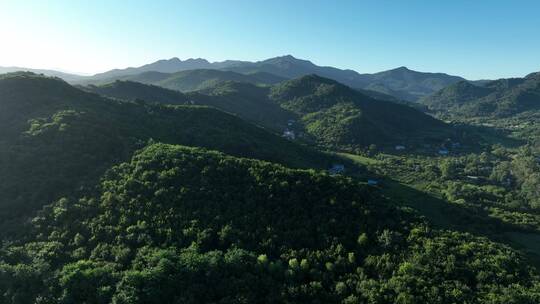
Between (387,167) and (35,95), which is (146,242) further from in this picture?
(387,167)

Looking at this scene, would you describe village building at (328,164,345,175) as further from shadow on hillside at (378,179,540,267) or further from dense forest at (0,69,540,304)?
dense forest at (0,69,540,304)

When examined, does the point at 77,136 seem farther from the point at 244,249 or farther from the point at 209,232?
the point at 244,249

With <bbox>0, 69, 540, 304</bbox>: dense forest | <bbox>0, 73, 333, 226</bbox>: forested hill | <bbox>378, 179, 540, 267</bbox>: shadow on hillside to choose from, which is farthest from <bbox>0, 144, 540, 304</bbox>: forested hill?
<bbox>378, 179, 540, 267</bbox>: shadow on hillside

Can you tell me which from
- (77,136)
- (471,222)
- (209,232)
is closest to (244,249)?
(209,232)

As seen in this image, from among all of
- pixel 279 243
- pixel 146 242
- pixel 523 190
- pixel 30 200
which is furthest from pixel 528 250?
pixel 30 200

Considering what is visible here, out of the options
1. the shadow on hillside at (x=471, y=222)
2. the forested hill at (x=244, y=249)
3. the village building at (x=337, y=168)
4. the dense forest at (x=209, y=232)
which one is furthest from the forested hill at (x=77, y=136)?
the shadow on hillside at (x=471, y=222)
